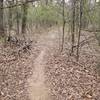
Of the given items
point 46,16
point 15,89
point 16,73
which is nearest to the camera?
point 15,89

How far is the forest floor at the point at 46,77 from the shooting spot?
777 cm

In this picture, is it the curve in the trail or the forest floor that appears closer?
the curve in the trail

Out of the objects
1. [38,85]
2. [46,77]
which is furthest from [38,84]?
[46,77]

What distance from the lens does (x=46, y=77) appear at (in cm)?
925

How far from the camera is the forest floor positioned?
7770 millimetres

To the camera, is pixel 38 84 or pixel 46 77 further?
pixel 46 77

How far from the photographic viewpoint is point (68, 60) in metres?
12.1

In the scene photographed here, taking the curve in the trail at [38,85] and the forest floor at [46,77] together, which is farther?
the forest floor at [46,77]

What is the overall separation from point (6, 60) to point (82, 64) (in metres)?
4.38

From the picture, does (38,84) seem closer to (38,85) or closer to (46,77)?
(38,85)

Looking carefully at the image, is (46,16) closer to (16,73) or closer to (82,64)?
(82,64)

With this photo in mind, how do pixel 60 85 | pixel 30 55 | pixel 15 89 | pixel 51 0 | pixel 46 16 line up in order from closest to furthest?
pixel 15 89, pixel 60 85, pixel 30 55, pixel 46 16, pixel 51 0

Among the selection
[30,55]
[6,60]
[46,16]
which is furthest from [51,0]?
[6,60]

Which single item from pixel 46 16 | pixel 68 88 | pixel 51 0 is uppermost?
pixel 51 0
